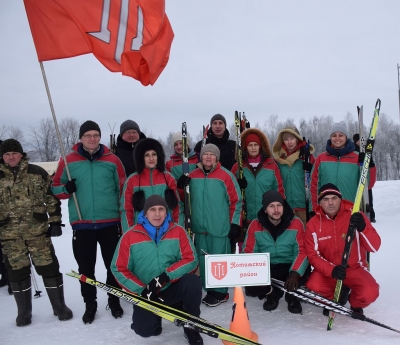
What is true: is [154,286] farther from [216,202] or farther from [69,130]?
[69,130]

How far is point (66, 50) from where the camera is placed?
13.5ft

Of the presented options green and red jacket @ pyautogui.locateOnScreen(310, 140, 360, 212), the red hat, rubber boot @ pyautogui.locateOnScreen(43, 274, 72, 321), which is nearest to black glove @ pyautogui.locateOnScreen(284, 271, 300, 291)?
green and red jacket @ pyautogui.locateOnScreen(310, 140, 360, 212)

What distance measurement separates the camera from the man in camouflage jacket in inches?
156

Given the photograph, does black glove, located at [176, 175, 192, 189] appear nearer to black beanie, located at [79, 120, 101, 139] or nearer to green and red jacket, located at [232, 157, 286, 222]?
green and red jacket, located at [232, 157, 286, 222]

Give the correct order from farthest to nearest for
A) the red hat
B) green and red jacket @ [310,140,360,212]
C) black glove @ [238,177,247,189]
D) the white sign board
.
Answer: the red hat, black glove @ [238,177,247,189], green and red jacket @ [310,140,360,212], the white sign board

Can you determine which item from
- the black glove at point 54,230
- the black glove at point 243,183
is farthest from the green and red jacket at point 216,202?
the black glove at point 54,230

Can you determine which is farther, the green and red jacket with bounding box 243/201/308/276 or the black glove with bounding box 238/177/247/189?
the black glove with bounding box 238/177/247/189

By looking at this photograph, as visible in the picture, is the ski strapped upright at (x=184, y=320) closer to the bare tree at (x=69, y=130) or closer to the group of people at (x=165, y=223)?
the group of people at (x=165, y=223)

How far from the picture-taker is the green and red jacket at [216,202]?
4348 mm

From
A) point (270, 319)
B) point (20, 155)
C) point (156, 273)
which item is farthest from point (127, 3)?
point (270, 319)

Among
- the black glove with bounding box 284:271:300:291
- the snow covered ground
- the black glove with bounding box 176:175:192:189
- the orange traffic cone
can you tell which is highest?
the black glove with bounding box 176:175:192:189

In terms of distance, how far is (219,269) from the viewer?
3.21 metres

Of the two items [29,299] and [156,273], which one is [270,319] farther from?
[29,299]

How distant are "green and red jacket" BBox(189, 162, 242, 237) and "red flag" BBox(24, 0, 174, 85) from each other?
4.12 ft
